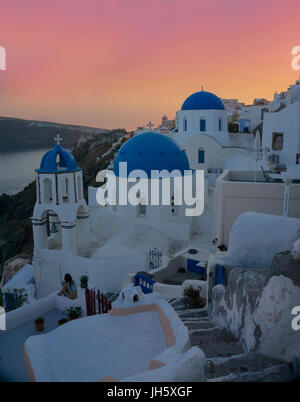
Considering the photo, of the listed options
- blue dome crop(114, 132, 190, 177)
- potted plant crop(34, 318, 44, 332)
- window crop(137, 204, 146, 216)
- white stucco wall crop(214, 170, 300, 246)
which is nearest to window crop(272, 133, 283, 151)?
blue dome crop(114, 132, 190, 177)

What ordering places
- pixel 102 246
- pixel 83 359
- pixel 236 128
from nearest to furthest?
pixel 83 359 → pixel 102 246 → pixel 236 128

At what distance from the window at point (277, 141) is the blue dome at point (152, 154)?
3.89 m

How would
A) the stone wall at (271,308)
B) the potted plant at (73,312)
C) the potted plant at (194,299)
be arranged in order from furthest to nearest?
the potted plant at (194,299)
the potted plant at (73,312)
the stone wall at (271,308)

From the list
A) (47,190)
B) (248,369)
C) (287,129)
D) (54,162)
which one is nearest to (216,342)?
(248,369)

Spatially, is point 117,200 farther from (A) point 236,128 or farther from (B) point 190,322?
(A) point 236,128

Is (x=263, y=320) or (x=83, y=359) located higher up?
(x=263, y=320)

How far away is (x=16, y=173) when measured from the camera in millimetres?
53875

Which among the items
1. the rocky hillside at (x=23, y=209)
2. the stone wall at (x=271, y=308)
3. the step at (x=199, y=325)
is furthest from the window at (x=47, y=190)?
the rocky hillside at (x=23, y=209)

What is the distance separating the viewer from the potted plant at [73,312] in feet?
28.5

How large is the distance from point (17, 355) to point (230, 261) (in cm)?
461

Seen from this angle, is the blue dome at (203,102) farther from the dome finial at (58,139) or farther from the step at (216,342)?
the step at (216,342)

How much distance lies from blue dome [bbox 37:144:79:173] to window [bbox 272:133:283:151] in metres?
8.08
